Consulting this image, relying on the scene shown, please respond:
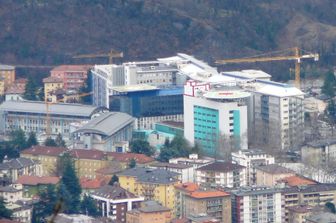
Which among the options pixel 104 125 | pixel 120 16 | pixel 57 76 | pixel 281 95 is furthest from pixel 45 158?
pixel 120 16

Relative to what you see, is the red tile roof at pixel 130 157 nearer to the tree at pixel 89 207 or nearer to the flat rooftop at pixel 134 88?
the tree at pixel 89 207

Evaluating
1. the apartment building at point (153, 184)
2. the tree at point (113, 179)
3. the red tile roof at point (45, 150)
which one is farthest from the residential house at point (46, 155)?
the apartment building at point (153, 184)

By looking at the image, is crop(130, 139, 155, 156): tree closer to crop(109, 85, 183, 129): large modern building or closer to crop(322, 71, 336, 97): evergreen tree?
crop(109, 85, 183, 129): large modern building

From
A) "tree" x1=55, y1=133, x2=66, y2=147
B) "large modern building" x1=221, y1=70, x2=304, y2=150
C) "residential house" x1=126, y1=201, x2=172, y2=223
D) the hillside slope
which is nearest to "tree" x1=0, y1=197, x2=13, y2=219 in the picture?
"residential house" x1=126, y1=201, x2=172, y2=223

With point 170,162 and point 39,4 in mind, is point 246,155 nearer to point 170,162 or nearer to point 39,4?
point 170,162

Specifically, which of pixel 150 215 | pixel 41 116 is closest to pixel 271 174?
pixel 150 215

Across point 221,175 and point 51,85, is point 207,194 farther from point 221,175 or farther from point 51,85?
point 51,85
